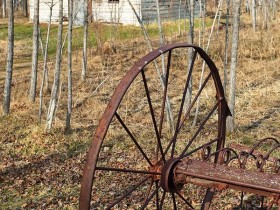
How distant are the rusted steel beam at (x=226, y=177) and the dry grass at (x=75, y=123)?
2412mm

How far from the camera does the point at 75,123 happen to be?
8961 millimetres

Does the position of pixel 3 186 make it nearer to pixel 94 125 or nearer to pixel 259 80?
pixel 94 125

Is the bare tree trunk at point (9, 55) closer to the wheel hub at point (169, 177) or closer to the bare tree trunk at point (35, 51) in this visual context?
the bare tree trunk at point (35, 51)

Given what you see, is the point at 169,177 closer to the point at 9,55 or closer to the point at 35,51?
the point at 9,55

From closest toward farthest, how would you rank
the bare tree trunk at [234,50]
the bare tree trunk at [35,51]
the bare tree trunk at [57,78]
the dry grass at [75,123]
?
the dry grass at [75,123], the bare tree trunk at [234,50], the bare tree trunk at [57,78], the bare tree trunk at [35,51]

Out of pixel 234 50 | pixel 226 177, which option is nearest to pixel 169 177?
pixel 226 177

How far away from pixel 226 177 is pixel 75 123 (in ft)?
20.5

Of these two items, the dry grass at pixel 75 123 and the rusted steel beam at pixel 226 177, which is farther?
the dry grass at pixel 75 123

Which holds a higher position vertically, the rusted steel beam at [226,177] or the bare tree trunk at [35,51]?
the bare tree trunk at [35,51]

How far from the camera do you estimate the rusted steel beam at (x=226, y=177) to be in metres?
2.89

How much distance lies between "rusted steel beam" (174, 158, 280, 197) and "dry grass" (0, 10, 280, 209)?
241 centimetres

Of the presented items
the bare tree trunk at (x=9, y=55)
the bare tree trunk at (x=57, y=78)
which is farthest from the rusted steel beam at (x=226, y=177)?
the bare tree trunk at (x=9, y=55)

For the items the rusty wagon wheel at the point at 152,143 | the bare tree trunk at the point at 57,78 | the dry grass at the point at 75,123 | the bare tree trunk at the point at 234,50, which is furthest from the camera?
the bare tree trunk at the point at 57,78

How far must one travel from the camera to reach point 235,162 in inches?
261
